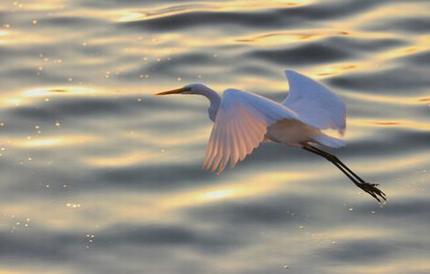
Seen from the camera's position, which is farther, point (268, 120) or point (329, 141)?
point (329, 141)

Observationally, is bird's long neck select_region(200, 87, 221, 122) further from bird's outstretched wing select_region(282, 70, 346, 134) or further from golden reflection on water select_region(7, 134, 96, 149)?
golden reflection on water select_region(7, 134, 96, 149)

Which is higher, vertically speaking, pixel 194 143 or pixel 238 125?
pixel 194 143

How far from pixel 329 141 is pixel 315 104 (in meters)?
0.69

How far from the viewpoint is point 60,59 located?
17766mm

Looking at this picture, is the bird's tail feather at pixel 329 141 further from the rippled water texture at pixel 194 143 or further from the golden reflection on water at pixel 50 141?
the golden reflection on water at pixel 50 141

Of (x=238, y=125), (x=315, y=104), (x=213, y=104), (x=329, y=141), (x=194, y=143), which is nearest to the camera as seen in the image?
(x=238, y=125)

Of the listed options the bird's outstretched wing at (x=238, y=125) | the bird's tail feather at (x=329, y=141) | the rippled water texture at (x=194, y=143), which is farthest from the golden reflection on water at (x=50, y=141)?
the bird's outstretched wing at (x=238, y=125)

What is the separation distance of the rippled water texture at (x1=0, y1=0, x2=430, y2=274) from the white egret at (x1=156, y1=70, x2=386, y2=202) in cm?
225

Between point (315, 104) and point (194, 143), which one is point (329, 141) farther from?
point (194, 143)

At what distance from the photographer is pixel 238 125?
32.4 feet

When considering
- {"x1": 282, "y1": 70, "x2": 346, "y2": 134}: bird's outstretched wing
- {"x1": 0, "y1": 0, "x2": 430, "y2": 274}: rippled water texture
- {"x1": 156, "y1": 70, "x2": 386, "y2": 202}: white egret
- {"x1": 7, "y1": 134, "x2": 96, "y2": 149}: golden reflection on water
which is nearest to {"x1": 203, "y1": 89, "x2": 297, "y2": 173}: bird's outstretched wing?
{"x1": 156, "y1": 70, "x2": 386, "y2": 202}: white egret

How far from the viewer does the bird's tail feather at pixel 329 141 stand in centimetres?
1055

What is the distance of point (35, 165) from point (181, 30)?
14.6 feet

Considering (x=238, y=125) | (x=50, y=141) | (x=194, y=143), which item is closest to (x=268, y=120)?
(x=238, y=125)
